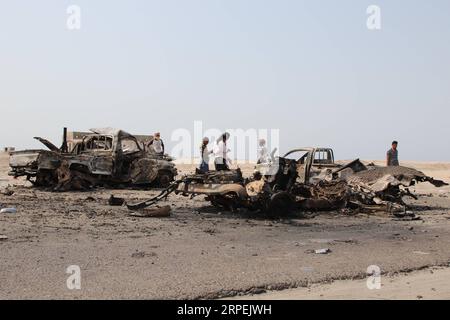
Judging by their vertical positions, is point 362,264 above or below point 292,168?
below

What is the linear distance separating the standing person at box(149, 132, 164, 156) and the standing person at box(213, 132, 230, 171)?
18.3 feet

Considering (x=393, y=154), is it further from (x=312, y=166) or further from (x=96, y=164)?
(x=96, y=164)

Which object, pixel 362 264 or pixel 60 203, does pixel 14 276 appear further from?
pixel 60 203

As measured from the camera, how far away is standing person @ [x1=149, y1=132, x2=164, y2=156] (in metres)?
19.6

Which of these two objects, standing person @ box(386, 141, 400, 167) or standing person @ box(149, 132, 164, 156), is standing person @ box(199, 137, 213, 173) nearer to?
standing person @ box(149, 132, 164, 156)

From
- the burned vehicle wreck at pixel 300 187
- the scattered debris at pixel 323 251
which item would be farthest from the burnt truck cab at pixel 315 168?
the scattered debris at pixel 323 251

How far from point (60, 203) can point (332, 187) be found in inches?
256

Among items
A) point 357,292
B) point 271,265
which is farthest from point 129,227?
point 357,292

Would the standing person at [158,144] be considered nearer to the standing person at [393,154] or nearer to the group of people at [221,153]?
the group of people at [221,153]

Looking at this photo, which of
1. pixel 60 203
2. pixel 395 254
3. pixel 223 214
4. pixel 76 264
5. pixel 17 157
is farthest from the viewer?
pixel 17 157

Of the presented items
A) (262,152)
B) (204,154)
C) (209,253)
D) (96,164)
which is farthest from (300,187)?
(96,164)

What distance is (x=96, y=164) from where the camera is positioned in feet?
57.8

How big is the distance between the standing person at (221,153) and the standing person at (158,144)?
5588 millimetres

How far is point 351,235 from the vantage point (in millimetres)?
9438
